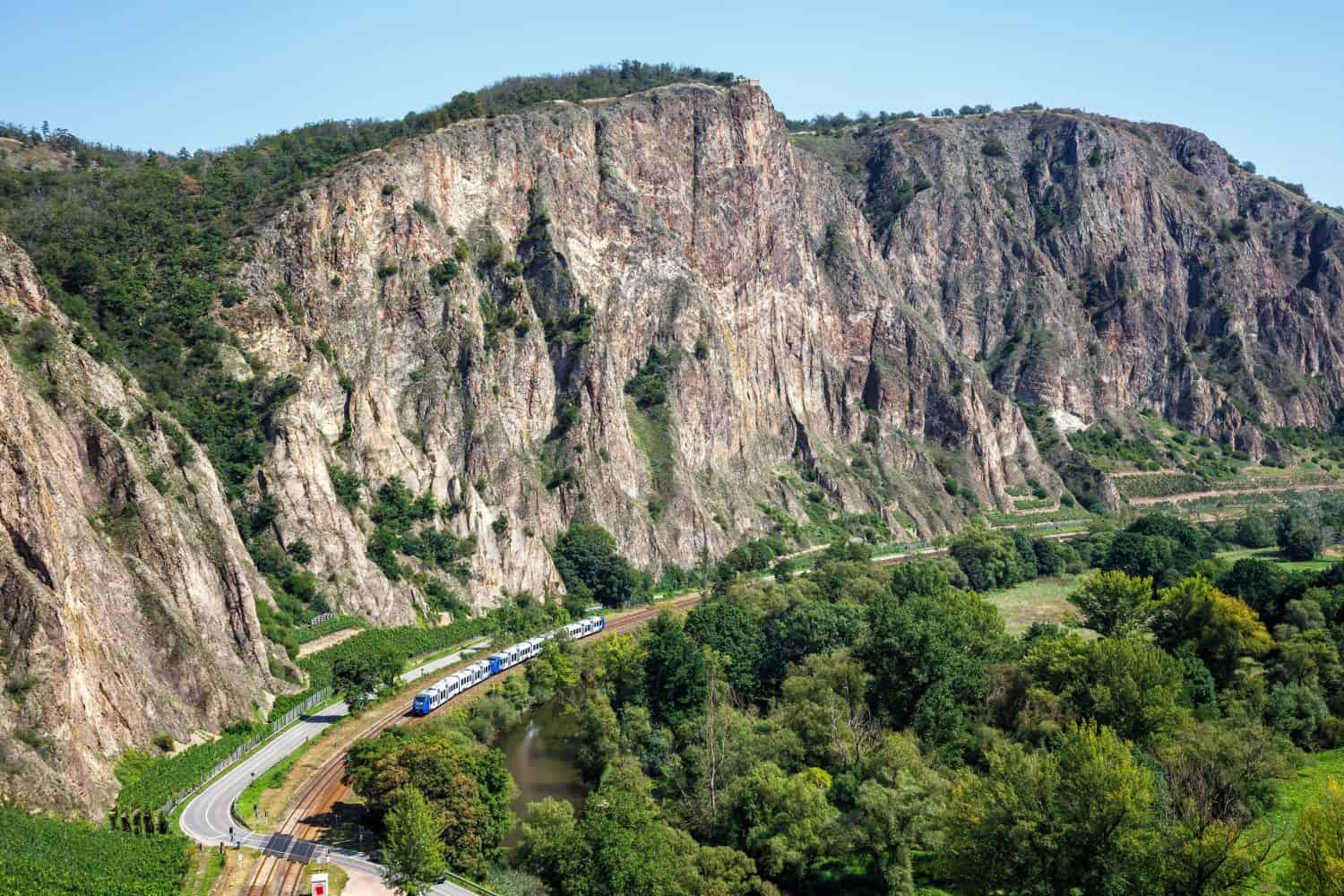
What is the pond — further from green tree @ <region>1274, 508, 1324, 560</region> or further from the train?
green tree @ <region>1274, 508, 1324, 560</region>

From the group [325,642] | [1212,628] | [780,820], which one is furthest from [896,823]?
[325,642]

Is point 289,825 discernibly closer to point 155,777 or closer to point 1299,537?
point 155,777

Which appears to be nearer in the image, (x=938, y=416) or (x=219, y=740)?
(x=219, y=740)

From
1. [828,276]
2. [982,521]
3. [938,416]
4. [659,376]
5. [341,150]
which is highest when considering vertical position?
[341,150]

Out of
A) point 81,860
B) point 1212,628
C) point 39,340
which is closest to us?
point 81,860

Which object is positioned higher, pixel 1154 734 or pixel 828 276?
pixel 828 276

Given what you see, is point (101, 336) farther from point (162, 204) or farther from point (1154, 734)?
point (1154, 734)

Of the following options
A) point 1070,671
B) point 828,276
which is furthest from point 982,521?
point 1070,671
